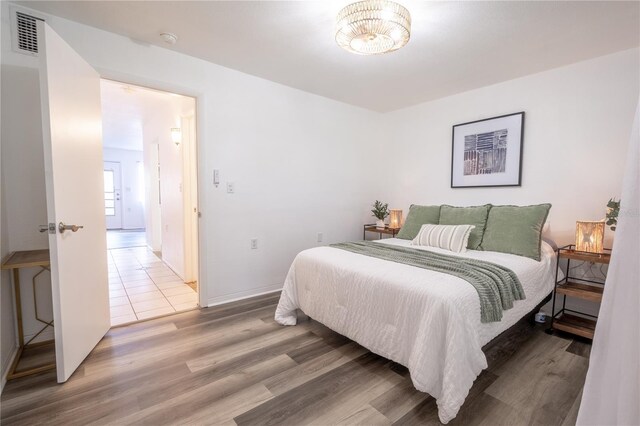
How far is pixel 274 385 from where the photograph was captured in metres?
1.70

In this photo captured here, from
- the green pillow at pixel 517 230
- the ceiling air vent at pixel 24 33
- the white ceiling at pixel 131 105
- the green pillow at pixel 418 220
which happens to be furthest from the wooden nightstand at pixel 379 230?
the ceiling air vent at pixel 24 33

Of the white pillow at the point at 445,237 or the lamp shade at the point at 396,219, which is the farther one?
the lamp shade at the point at 396,219

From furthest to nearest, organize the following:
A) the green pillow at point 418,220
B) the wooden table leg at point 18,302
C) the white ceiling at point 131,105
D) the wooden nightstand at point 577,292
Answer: the white ceiling at point 131,105
the green pillow at point 418,220
the wooden nightstand at point 577,292
the wooden table leg at point 18,302

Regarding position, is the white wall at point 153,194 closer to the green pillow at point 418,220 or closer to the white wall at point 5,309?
the white wall at point 5,309

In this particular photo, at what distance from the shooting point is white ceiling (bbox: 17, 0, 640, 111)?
1.88m

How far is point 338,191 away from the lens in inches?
154

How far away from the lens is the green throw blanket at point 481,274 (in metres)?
1.66

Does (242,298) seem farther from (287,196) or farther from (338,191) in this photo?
(338,191)

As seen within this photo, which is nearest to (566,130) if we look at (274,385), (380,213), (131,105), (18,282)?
(380,213)

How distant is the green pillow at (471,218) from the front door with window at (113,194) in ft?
29.2

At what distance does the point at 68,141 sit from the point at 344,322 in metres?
2.13

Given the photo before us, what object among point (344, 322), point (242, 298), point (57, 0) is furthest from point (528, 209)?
point (57, 0)

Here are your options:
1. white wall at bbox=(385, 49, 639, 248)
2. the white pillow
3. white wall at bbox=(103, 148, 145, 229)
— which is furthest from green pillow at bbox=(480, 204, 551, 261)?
white wall at bbox=(103, 148, 145, 229)

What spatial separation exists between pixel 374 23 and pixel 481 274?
5.51 feet
